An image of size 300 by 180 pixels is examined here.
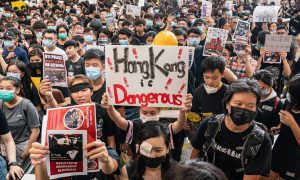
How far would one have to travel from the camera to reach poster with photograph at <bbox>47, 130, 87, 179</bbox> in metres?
2.19

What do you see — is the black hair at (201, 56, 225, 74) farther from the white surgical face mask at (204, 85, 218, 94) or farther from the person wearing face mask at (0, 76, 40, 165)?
the person wearing face mask at (0, 76, 40, 165)

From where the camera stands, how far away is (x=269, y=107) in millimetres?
4066

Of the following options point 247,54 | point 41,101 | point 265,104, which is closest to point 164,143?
point 265,104

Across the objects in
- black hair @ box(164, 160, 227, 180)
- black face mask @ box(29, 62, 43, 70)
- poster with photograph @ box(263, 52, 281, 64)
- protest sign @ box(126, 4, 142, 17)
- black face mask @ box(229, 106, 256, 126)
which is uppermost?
protest sign @ box(126, 4, 142, 17)

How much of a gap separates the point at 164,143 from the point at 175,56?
2.59ft

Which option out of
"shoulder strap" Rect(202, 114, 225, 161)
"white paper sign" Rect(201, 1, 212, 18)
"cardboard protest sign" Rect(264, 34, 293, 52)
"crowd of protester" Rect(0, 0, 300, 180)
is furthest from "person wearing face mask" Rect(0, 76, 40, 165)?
"white paper sign" Rect(201, 1, 212, 18)

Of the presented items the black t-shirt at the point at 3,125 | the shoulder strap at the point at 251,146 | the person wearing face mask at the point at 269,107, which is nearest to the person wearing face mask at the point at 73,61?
the black t-shirt at the point at 3,125

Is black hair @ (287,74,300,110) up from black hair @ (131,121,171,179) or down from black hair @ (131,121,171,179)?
up

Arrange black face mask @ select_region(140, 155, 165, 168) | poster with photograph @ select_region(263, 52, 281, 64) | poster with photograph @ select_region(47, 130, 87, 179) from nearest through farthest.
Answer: poster with photograph @ select_region(47, 130, 87, 179), black face mask @ select_region(140, 155, 165, 168), poster with photograph @ select_region(263, 52, 281, 64)

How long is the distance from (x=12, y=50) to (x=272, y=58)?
15.0 ft

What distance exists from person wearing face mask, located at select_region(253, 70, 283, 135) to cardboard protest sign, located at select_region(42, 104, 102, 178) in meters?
2.35

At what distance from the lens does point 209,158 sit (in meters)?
2.88

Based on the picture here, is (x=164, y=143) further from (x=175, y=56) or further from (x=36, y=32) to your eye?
(x=36, y=32)

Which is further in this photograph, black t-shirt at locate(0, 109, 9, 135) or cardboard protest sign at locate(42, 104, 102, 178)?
black t-shirt at locate(0, 109, 9, 135)
